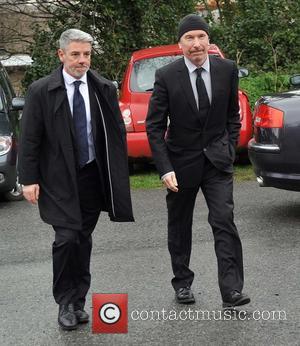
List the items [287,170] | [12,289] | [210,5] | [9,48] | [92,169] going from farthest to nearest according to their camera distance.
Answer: [210,5] → [9,48] → [287,170] → [12,289] → [92,169]

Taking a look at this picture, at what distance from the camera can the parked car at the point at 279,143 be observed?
294 inches

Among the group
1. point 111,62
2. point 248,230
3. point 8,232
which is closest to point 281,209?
point 248,230

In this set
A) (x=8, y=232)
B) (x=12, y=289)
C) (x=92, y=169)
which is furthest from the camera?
(x=8, y=232)

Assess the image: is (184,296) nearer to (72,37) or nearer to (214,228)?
(214,228)

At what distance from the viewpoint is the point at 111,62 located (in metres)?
15.1

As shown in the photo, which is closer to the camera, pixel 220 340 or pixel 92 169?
pixel 220 340

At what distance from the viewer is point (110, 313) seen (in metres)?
4.82

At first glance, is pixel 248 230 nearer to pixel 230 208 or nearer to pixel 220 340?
pixel 230 208

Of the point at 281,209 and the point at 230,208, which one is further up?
the point at 230,208

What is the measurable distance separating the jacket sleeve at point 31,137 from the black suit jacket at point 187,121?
80 cm

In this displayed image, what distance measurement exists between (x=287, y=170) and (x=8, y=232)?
2850mm

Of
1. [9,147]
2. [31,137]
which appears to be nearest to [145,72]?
[9,147]

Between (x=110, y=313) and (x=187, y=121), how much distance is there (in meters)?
1.35

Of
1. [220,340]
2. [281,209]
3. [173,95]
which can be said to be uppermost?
[173,95]
